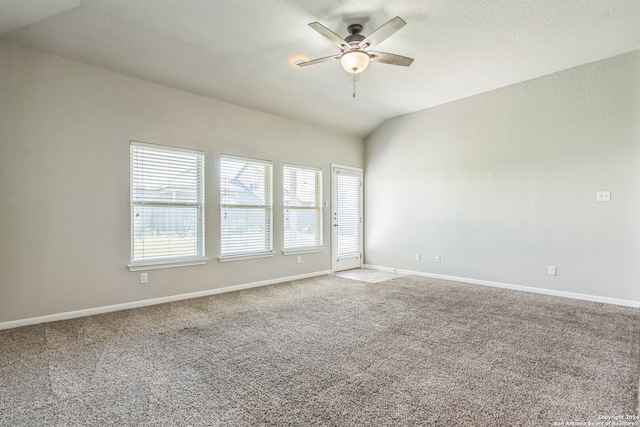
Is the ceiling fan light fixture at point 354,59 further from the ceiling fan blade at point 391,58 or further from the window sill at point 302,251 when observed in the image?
the window sill at point 302,251

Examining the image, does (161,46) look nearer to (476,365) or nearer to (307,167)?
(307,167)

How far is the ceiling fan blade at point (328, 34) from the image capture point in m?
2.72

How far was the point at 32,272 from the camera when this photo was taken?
325 cm

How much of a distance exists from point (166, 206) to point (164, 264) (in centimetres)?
75

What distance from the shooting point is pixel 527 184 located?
4.70 m

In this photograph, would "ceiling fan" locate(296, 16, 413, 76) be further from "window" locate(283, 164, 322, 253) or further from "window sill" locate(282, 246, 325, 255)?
"window sill" locate(282, 246, 325, 255)

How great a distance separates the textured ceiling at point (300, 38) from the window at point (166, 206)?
96 cm

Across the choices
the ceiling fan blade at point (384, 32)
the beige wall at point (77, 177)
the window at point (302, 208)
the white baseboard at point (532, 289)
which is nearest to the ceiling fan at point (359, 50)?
the ceiling fan blade at point (384, 32)

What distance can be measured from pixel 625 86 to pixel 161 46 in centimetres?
552

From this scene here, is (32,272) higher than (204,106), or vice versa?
(204,106)

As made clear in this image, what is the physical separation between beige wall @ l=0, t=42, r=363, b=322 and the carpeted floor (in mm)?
385

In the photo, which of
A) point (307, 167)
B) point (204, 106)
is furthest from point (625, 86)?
point (204, 106)

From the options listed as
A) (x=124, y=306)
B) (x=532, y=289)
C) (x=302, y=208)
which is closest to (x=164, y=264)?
(x=124, y=306)

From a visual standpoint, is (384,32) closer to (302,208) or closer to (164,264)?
(302,208)
